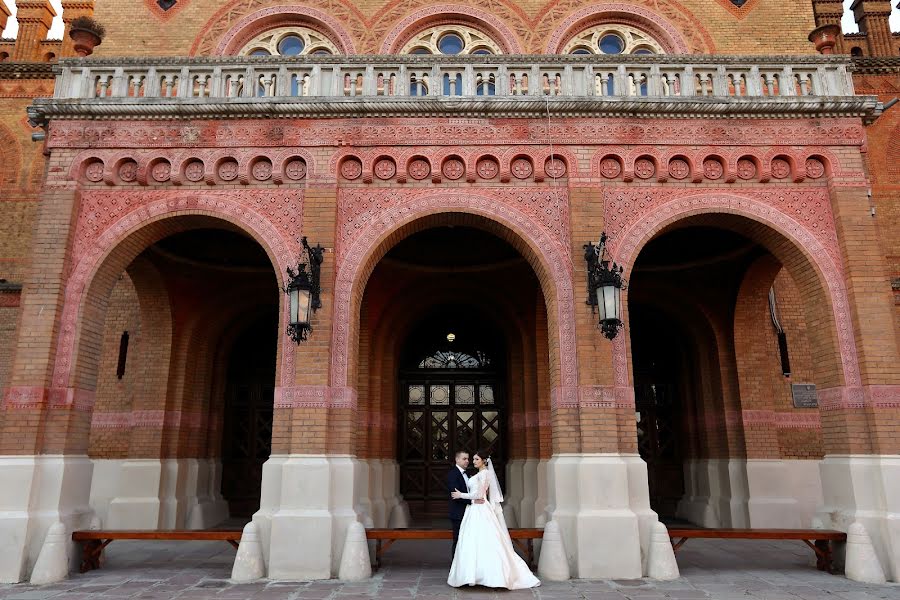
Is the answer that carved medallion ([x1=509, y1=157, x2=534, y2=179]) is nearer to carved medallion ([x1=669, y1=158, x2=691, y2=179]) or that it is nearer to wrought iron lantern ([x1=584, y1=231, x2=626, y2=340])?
wrought iron lantern ([x1=584, y1=231, x2=626, y2=340])

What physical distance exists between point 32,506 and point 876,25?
833 inches

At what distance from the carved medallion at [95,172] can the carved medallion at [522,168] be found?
6.45 meters

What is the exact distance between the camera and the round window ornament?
977cm

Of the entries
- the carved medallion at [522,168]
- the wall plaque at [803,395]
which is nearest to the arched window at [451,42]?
the carved medallion at [522,168]

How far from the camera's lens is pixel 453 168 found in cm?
980

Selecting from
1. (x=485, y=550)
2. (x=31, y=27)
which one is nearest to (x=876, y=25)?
(x=485, y=550)

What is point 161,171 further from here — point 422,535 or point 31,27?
point 31,27

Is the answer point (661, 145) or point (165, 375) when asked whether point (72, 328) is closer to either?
point (165, 375)

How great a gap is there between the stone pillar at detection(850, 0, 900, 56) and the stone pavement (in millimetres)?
13531

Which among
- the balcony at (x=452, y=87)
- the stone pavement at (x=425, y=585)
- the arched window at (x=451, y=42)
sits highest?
Answer: the arched window at (x=451, y=42)

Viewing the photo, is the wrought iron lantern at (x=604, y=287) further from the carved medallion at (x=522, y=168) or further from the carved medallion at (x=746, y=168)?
the carved medallion at (x=746, y=168)

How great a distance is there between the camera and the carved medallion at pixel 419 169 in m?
Answer: 9.73

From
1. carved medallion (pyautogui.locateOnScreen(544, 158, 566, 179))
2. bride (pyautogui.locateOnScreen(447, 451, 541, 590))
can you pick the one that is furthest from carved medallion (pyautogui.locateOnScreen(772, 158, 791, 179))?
bride (pyautogui.locateOnScreen(447, 451, 541, 590))

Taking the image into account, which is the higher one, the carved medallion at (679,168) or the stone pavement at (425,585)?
the carved medallion at (679,168)
